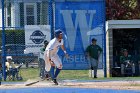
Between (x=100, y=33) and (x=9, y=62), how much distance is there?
4.11 m

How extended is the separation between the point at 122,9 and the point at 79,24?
28.4 ft

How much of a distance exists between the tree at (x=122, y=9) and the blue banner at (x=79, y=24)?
24.7 ft

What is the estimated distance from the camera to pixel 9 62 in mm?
20547

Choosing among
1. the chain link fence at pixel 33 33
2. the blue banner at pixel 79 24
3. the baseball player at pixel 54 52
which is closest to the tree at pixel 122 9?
the chain link fence at pixel 33 33

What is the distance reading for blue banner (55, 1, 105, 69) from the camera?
21578 millimetres

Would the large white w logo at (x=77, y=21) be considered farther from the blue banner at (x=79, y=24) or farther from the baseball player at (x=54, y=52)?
the baseball player at (x=54, y=52)

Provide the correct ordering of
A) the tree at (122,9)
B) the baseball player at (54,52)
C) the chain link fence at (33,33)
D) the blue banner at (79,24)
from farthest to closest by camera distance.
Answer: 1. the tree at (122,9)
2. the blue banner at (79,24)
3. the chain link fence at (33,33)
4. the baseball player at (54,52)

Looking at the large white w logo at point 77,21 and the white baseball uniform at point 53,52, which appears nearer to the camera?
Answer: the white baseball uniform at point 53,52

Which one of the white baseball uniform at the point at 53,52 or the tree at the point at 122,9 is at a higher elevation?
the tree at the point at 122,9

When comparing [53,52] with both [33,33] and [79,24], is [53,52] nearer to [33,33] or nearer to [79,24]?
[33,33]

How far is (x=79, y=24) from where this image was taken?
854 inches

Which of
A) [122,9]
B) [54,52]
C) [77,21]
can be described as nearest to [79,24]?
[77,21]

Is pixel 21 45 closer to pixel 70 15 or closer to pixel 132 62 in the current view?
pixel 70 15

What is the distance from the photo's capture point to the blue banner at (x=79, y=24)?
2158 centimetres
